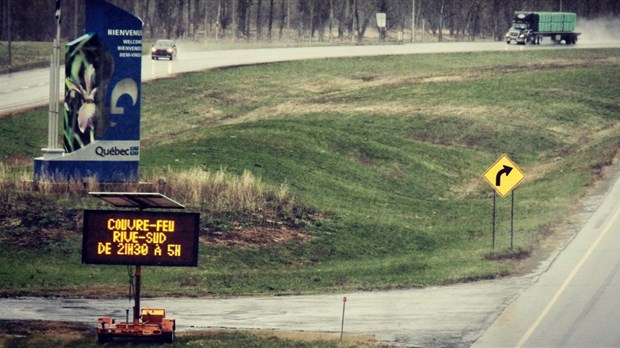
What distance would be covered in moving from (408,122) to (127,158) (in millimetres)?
31055

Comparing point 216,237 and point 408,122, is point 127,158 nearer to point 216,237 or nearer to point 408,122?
point 216,237

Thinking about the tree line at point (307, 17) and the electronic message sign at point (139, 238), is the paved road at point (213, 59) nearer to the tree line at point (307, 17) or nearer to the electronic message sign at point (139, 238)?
the tree line at point (307, 17)

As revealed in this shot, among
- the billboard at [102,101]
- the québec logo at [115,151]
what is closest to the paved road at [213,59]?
the billboard at [102,101]

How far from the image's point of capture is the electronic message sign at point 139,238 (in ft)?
90.8

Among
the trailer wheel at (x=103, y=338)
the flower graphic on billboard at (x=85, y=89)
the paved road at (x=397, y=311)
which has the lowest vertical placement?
the paved road at (x=397, y=311)

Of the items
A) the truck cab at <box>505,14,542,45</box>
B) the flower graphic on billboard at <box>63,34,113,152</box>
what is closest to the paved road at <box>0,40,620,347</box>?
the flower graphic on billboard at <box>63,34,113,152</box>

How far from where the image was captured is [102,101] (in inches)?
1754

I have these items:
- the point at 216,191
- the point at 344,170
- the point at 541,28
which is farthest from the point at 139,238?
the point at 541,28

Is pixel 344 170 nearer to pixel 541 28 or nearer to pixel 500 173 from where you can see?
pixel 500 173

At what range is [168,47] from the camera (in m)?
91.8

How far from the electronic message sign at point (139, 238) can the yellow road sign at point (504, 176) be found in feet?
56.4

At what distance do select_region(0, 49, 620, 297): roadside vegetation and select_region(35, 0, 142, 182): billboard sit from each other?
3.54 ft

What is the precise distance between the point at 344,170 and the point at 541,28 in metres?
61.3

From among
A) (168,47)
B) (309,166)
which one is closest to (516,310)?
(309,166)
